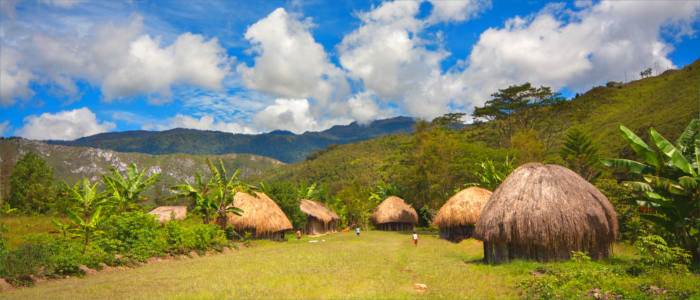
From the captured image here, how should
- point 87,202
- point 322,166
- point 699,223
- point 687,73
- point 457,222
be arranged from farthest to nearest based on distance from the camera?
point 322,166, point 687,73, point 457,222, point 87,202, point 699,223

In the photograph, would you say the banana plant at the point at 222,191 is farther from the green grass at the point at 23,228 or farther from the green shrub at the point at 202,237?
the green grass at the point at 23,228

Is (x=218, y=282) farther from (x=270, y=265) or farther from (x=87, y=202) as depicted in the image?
(x=87, y=202)

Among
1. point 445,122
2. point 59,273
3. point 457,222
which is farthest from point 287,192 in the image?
point 445,122

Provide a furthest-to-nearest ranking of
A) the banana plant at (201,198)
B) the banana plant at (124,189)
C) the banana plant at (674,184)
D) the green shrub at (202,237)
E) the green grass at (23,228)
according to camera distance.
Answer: the banana plant at (201,198) → the banana plant at (124,189) → the green shrub at (202,237) → the green grass at (23,228) → the banana plant at (674,184)

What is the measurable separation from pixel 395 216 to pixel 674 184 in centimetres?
2831

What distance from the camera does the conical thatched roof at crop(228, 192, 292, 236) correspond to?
79.4 ft

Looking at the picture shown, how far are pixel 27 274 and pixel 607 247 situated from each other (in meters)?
17.8

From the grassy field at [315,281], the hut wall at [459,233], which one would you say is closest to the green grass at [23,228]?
the grassy field at [315,281]

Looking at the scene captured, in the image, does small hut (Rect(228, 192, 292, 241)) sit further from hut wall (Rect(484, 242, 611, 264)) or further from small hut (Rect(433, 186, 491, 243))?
hut wall (Rect(484, 242, 611, 264))

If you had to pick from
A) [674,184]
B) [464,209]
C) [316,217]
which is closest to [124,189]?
[316,217]

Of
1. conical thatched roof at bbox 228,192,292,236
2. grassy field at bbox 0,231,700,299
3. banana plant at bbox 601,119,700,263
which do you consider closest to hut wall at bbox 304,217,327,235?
conical thatched roof at bbox 228,192,292,236

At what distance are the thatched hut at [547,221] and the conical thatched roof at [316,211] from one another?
2160cm

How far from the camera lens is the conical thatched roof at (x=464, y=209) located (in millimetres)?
22750

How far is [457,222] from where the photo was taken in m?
23.0
